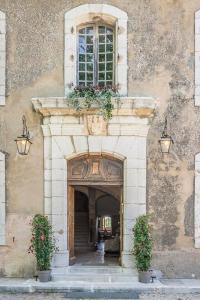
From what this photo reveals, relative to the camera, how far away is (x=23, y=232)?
948cm

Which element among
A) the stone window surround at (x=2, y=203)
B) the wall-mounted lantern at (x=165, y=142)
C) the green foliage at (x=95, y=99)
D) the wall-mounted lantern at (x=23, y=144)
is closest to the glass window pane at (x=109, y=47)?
the green foliage at (x=95, y=99)

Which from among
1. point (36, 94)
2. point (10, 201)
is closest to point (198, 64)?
point (36, 94)

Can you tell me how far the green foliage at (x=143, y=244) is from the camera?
346 inches

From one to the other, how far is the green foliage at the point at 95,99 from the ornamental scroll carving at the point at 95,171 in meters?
1.06

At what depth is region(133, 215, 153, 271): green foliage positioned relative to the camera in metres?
8.80

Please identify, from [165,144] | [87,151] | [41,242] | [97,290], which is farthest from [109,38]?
[97,290]

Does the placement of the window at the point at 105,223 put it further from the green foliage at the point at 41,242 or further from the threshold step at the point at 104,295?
the threshold step at the point at 104,295

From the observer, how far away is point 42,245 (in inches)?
349

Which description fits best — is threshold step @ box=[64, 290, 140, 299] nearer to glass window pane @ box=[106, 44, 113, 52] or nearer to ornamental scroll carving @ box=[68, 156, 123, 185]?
ornamental scroll carving @ box=[68, 156, 123, 185]

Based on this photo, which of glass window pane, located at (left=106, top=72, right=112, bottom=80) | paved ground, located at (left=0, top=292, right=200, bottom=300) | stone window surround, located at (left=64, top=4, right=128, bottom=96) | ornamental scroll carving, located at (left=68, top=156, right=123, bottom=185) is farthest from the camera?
glass window pane, located at (left=106, top=72, right=112, bottom=80)

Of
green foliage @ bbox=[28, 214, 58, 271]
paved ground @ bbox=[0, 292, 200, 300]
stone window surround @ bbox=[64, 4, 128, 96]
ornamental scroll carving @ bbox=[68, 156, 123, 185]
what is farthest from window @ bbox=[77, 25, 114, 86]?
paved ground @ bbox=[0, 292, 200, 300]

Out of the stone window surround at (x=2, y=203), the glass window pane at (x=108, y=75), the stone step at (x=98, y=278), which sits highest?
the glass window pane at (x=108, y=75)

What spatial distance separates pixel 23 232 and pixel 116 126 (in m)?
3.00

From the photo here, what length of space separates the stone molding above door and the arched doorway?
0.28 m
